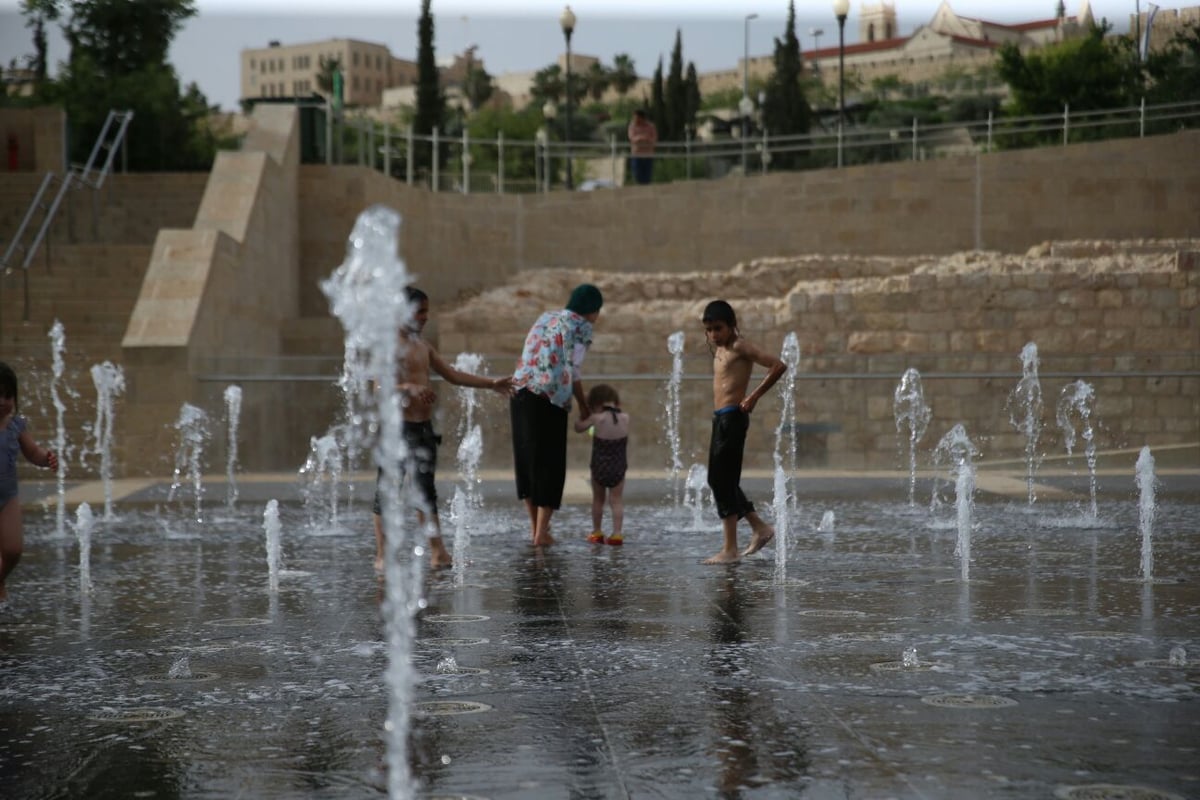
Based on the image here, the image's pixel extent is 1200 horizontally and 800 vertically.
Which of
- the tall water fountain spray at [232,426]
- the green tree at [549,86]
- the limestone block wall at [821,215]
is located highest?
the green tree at [549,86]

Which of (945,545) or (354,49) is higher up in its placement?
(354,49)

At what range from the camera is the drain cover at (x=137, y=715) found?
4574 mm

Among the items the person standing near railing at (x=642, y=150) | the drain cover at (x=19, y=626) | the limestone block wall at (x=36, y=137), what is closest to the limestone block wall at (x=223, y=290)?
the limestone block wall at (x=36, y=137)

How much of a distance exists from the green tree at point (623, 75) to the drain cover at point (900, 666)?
92299mm

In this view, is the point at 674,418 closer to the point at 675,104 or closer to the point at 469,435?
the point at 469,435

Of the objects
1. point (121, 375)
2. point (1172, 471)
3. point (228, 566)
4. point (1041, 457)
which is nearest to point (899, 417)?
point (1041, 457)

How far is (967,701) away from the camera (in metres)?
4.67

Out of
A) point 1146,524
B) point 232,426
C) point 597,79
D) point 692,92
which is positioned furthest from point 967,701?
point 597,79

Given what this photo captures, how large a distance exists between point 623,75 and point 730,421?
90.0 meters

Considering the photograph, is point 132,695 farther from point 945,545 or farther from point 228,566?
point 945,545

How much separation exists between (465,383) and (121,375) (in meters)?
7.31

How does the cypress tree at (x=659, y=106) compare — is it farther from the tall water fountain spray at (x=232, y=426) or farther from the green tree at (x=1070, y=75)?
the tall water fountain spray at (x=232, y=426)

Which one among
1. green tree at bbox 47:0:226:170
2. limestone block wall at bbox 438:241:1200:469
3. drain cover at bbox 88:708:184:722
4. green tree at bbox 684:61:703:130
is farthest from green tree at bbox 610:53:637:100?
drain cover at bbox 88:708:184:722

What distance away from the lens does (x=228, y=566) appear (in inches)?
338
